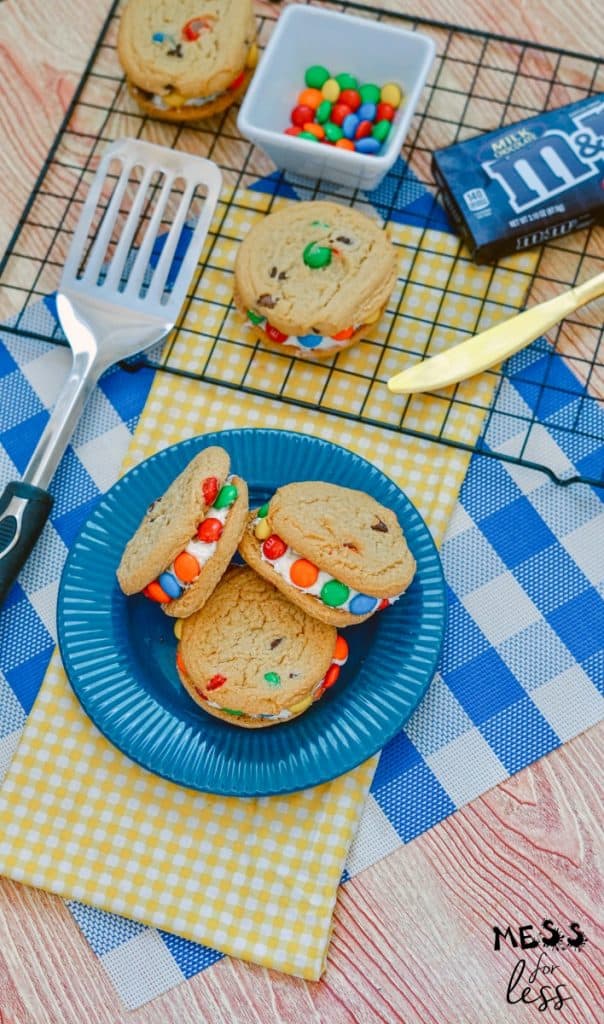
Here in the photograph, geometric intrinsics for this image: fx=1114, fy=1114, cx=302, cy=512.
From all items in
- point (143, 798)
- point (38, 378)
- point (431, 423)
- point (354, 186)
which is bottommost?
point (143, 798)

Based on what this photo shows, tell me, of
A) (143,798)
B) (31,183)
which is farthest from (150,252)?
(143,798)

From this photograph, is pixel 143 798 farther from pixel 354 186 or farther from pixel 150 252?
pixel 354 186

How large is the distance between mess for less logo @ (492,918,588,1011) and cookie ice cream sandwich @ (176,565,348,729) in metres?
0.32

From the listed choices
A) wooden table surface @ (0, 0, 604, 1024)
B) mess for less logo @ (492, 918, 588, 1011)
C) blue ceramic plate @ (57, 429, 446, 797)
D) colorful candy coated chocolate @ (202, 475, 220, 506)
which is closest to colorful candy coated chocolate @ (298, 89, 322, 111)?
blue ceramic plate @ (57, 429, 446, 797)

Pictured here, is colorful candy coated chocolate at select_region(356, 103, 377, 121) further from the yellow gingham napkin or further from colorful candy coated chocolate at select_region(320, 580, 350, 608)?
the yellow gingham napkin

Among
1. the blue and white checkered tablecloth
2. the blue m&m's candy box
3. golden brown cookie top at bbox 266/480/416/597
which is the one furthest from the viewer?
the blue m&m's candy box

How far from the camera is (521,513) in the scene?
1258 mm

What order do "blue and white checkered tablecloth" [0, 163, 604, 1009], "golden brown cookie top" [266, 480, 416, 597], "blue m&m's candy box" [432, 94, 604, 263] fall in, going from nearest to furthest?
Result: "golden brown cookie top" [266, 480, 416, 597]
"blue and white checkered tablecloth" [0, 163, 604, 1009]
"blue m&m's candy box" [432, 94, 604, 263]

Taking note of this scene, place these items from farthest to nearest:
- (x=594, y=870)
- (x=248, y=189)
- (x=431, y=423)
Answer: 1. (x=248, y=189)
2. (x=431, y=423)
3. (x=594, y=870)

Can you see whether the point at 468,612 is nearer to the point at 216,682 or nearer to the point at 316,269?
the point at 216,682

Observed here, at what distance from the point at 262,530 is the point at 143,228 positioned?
19.4 inches

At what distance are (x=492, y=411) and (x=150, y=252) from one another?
1.45 feet

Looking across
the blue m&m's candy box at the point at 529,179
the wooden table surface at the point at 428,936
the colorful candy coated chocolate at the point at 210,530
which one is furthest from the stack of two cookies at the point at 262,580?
the blue m&m's candy box at the point at 529,179

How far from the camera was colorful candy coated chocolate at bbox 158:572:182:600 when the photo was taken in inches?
42.8
